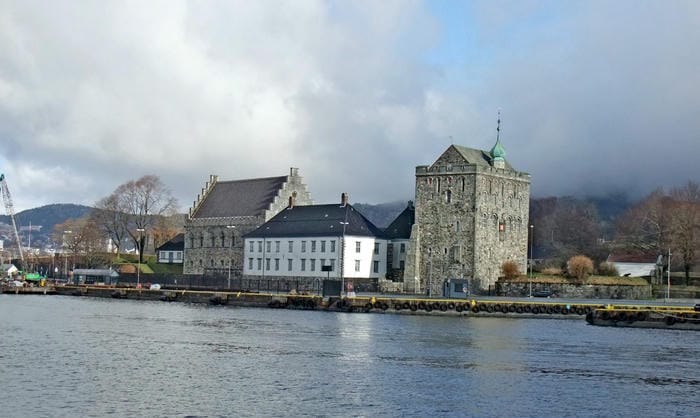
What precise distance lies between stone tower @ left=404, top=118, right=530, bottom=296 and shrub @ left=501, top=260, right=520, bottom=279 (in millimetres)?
556

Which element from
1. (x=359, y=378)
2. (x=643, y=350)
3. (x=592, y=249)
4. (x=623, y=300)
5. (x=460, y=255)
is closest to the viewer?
(x=359, y=378)

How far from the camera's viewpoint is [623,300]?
10388cm

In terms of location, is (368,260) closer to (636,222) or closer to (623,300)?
(623,300)

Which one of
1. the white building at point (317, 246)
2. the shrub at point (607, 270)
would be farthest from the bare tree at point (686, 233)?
the white building at point (317, 246)

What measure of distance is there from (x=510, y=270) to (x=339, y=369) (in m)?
68.3

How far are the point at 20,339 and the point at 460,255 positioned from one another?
6205 centimetres

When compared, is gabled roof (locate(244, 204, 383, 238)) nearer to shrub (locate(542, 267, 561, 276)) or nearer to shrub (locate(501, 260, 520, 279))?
shrub (locate(501, 260, 520, 279))

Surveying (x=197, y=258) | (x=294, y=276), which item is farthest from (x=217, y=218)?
(x=294, y=276)

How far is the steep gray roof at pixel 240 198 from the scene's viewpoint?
456 ft

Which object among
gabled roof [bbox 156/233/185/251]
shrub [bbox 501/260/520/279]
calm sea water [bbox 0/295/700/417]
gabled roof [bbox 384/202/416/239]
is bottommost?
calm sea water [bbox 0/295/700/417]

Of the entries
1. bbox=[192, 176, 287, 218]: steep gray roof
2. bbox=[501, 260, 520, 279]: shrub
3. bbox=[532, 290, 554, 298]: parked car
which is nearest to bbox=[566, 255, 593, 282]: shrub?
bbox=[532, 290, 554, 298]: parked car

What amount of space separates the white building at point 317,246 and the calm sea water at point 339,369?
3933cm

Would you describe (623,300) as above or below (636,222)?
below

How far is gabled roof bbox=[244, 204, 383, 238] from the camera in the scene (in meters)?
122
